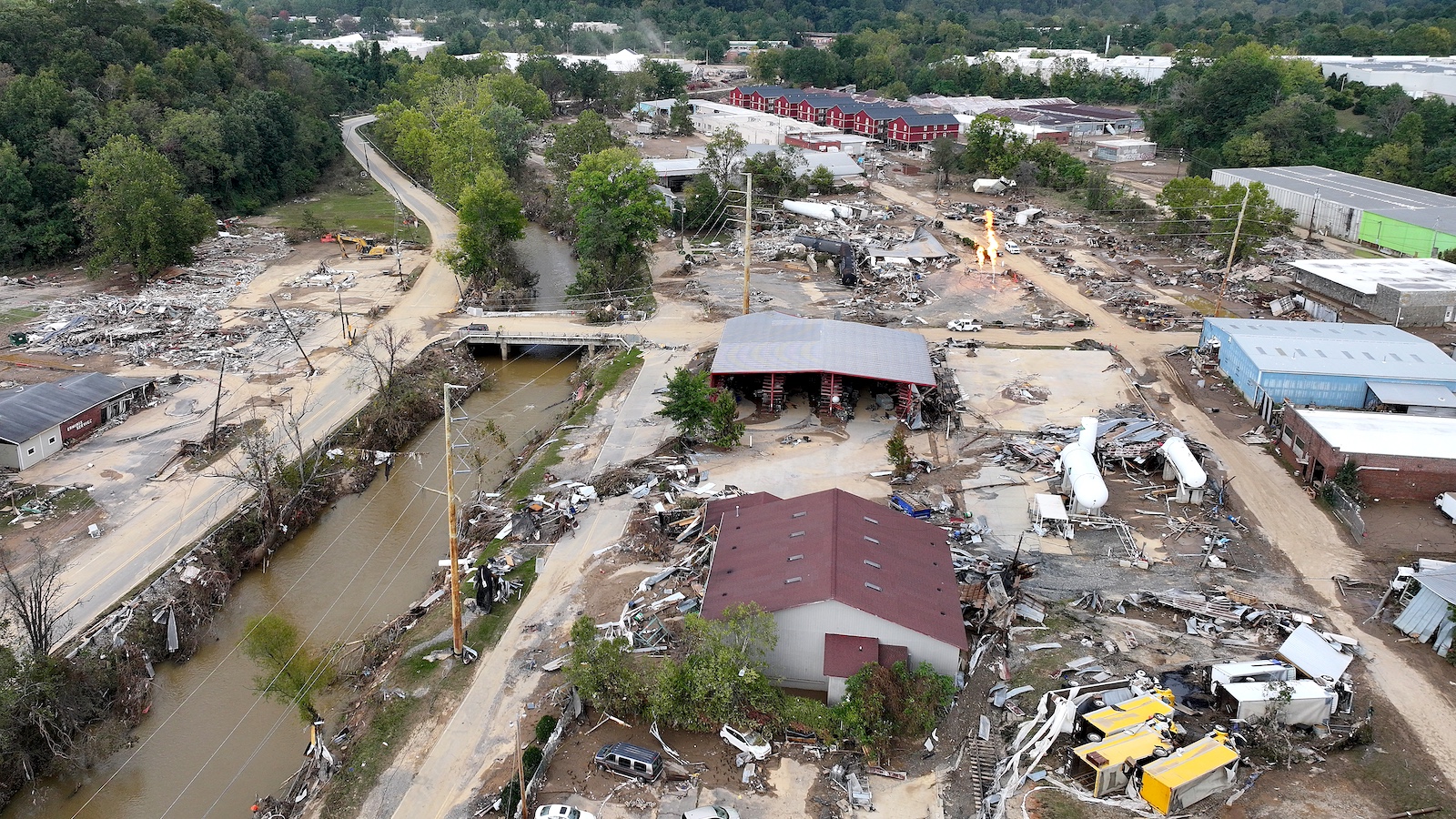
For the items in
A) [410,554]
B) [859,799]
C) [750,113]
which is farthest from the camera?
[750,113]

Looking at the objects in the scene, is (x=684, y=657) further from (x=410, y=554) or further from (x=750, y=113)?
(x=750, y=113)

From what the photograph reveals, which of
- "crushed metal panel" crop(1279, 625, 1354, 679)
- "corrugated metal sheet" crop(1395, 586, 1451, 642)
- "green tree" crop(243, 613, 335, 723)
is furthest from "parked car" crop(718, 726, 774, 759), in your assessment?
"corrugated metal sheet" crop(1395, 586, 1451, 642)

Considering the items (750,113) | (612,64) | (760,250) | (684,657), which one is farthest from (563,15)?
(684,657)

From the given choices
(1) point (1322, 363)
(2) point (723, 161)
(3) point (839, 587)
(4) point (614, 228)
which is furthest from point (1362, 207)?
(3) point (839, 587)

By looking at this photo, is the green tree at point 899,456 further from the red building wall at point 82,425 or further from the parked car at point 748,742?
the red building wall at point 82,425

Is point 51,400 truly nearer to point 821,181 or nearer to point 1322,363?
point 1322,363
